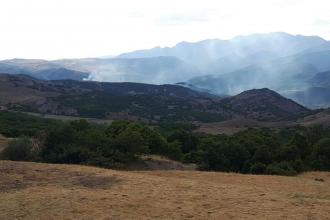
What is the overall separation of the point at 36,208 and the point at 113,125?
79.6 ft

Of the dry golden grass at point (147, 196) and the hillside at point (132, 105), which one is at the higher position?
the hillside at point (132, 105)

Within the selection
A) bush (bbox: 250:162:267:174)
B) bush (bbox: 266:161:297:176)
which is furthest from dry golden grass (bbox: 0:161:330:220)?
bush (bbox: 250:162:267:174)

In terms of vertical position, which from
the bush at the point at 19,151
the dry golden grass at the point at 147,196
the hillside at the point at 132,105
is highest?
the hillside at the point at 132,105

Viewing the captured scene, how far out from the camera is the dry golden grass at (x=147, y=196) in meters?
17.0

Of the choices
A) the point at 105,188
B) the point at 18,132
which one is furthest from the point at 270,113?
the point at 105,188

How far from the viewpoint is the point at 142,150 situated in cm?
3416

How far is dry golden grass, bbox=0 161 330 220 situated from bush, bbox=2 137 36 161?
602 centimetres

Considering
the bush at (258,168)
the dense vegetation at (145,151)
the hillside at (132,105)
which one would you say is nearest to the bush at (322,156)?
the dense vegetation at (145,151)

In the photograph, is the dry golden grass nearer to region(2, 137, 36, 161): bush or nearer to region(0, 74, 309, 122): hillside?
region(2, 137, 36, 161): bush

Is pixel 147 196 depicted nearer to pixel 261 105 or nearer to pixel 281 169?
pixel 281 169

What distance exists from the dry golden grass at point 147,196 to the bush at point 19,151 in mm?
6023

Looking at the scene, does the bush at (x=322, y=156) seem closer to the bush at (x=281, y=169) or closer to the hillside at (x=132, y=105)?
the bush at (x=281, y=169)

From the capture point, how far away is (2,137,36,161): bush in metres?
31.1

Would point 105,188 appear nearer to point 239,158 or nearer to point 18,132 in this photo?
point 239,158
